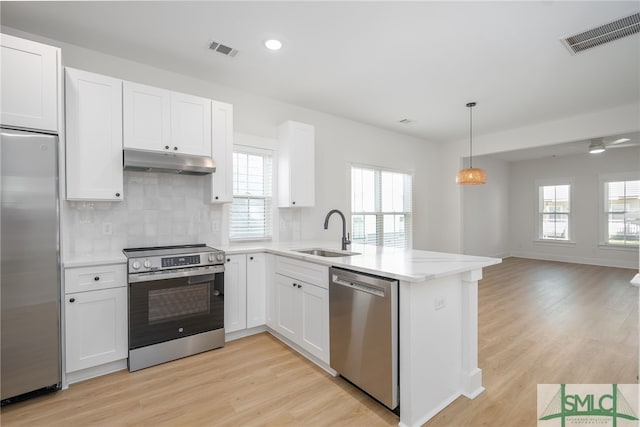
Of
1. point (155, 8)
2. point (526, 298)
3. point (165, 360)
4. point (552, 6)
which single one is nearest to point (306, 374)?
point (165, 360)

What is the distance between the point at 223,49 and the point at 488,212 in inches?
296

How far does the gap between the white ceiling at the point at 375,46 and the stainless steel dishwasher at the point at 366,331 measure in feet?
6.49

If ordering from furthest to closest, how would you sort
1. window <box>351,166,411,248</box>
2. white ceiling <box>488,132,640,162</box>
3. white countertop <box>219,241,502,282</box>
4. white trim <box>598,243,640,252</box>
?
1. white trim <box>598,243,640,252</box>
2. white ceiling <box>488,132,640,162</box>
3. window <box>351,166,411,248</box>
4. white countertop <box>219,241,502,282</box>

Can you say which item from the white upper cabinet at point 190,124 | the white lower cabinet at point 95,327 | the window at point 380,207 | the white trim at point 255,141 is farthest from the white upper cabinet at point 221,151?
the window at point 380,207

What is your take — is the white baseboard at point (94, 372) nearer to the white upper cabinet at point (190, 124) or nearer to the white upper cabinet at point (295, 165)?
the white upper cabinet at point (190, 124)

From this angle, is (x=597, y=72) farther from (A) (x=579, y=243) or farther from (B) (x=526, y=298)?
(A) (x=579, y=243)

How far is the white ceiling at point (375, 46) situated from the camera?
2.30 meters

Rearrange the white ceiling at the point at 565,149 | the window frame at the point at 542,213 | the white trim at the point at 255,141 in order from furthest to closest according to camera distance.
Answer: the window frame at the point at 542,213 → the white ceiling at the point at 565,149 → the white trim at the point at 255,141

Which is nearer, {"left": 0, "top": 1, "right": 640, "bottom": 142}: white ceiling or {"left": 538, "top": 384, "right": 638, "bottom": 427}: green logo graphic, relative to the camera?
{"left": 538, "top": 384, "right": 638, "bottom": 427}: green logo graphic

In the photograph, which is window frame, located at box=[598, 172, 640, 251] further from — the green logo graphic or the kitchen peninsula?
the kitchen peninsula

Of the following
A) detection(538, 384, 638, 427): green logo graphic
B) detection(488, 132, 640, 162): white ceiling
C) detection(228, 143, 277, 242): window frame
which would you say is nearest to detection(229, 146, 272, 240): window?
detection(228, 143, 277, 242): window frame

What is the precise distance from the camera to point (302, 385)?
2334 mm

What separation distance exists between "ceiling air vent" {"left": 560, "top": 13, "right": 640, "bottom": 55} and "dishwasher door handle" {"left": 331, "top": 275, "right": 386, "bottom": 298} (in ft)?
9.00

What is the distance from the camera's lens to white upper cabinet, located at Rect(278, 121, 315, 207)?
386cm
